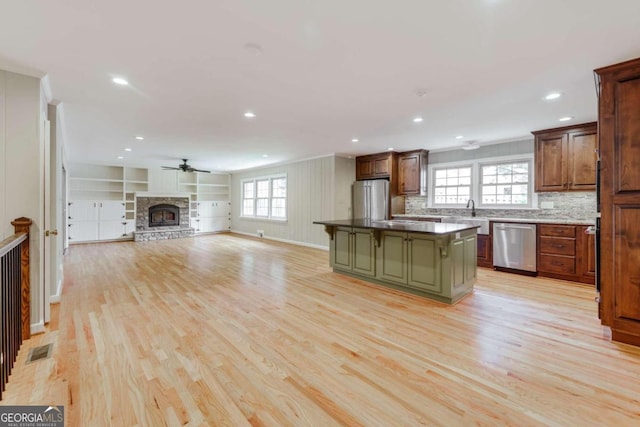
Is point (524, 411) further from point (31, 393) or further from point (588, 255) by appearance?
point (588, 255)

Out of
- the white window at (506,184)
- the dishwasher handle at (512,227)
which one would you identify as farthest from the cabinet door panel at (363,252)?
the white window at (506,184)

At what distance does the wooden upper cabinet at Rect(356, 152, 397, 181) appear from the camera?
22.1 feet

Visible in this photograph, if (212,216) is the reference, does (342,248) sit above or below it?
below

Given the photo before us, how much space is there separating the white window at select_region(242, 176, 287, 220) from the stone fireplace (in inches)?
80.7

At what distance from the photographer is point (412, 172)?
21.6 feet

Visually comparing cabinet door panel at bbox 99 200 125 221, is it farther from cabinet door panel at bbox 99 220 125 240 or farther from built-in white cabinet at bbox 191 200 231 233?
built-in white cabinet at bbox 191 200 231 233

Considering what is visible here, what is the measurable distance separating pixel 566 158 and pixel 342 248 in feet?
12.7

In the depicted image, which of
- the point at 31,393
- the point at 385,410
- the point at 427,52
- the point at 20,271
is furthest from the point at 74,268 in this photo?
the point at 427,52

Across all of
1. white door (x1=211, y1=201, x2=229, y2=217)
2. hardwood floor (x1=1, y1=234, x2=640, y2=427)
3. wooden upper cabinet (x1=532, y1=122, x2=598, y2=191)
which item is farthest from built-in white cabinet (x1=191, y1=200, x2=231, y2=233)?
wooden upper cabinet (x1=532, y1=122, x2=598, y2=191)

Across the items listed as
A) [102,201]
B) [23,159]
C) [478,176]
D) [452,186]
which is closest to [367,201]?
[452,186]

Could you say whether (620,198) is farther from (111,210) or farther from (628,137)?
(111,210)

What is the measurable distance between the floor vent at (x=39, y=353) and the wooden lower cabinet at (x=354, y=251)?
354 cm

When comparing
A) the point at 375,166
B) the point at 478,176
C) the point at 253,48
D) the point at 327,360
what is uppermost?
the point at 253,48

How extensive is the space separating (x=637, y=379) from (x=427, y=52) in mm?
2797
